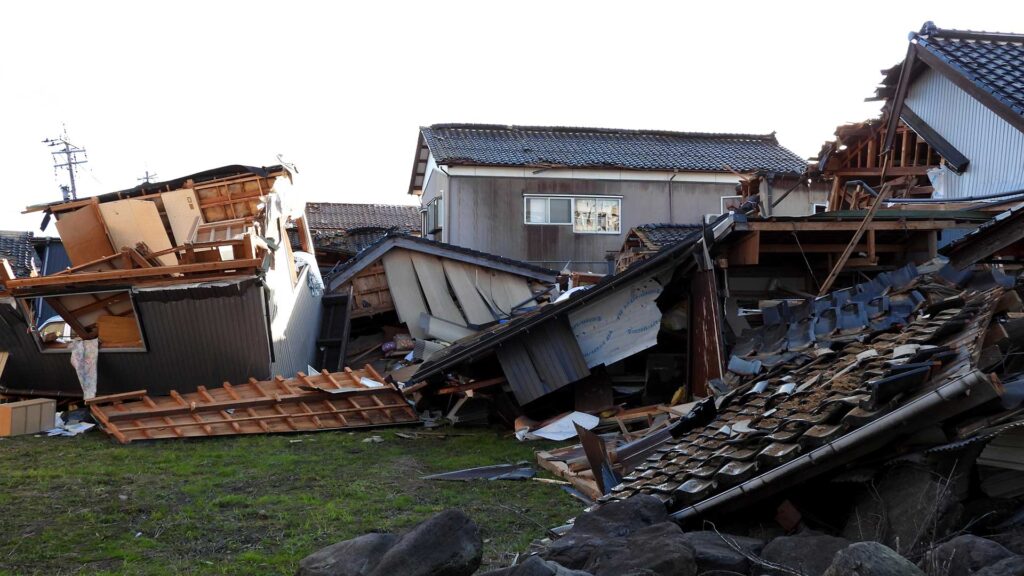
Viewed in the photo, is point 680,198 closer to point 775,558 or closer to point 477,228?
point 477,228

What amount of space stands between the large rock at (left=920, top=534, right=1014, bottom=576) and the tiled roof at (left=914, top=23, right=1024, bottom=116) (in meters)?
8.54

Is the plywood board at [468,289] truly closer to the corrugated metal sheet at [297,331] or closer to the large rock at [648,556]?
the corrugated metal sheet at [297,331]

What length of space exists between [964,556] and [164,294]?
10995 millimetres

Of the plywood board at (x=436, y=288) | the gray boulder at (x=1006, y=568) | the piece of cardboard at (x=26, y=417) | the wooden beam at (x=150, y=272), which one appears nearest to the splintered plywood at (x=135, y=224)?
the wooden beam at (x=150, y=272)

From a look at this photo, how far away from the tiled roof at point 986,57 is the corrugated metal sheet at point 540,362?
6363 mm

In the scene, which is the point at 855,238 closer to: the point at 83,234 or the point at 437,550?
the point at 437,550

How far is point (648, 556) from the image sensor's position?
404cm

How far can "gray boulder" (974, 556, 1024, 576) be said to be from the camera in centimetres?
335

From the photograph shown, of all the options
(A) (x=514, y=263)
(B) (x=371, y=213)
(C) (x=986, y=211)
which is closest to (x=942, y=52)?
(C) (x=986, y=211)

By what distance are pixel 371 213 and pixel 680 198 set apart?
14559 millimetres

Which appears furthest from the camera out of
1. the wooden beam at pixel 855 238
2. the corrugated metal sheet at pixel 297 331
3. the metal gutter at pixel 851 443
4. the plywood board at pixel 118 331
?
the corrugated metal sheet at pixel 297 331

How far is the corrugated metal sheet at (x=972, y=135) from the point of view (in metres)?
11.2

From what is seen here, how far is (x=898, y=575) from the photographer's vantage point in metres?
3.27

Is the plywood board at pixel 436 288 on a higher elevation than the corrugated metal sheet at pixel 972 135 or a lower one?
lower
